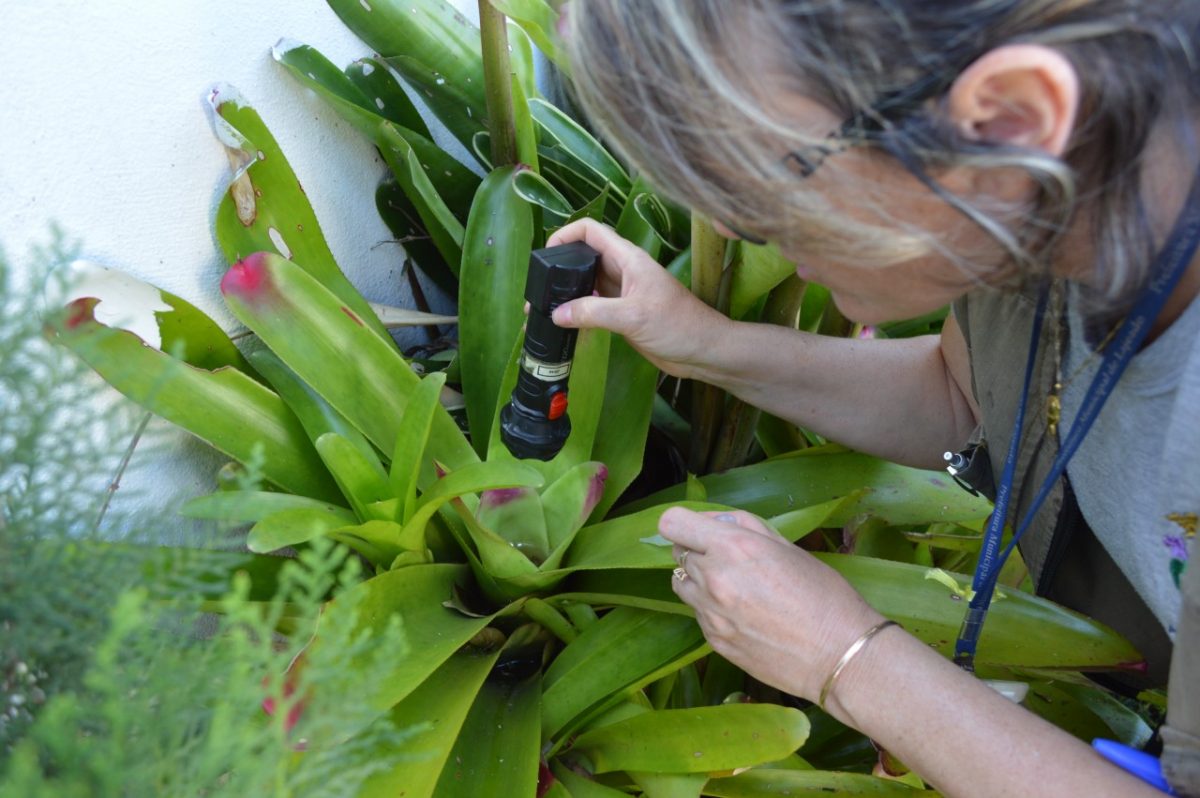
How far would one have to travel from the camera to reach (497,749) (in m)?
0.75

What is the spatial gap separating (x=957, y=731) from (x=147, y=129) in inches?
30.7

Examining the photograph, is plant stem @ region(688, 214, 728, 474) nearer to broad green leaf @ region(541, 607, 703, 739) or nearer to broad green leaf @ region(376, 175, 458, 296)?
broad green leaf @ region(541, 607, 703, 739)

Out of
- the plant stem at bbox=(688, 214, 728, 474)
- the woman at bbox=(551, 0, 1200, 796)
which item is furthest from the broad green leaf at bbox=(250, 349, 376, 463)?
the plant stem at bbox=(688, 214, 728, 474)

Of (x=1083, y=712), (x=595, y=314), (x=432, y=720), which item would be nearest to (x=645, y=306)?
(x=595, y=314)

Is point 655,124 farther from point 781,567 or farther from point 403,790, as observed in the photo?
point 403,790

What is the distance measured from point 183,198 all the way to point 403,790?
1.78 ft

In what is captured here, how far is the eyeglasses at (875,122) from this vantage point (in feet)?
1.47

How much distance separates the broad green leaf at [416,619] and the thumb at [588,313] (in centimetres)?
24

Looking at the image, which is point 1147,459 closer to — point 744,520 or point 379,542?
point 744,520

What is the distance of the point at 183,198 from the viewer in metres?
0.83

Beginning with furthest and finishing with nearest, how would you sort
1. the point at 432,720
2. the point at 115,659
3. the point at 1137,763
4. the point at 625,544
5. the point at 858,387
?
the point at 858,387
the point at 625,544
the point at 432,720
the point at 1137,763
the point at 115,659

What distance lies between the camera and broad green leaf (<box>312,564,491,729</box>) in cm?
66

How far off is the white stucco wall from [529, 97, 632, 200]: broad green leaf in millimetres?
259

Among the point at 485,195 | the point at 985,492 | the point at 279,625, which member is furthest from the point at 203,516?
the point at 985,492
